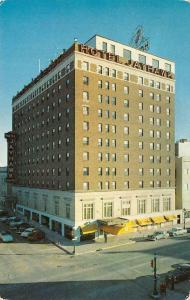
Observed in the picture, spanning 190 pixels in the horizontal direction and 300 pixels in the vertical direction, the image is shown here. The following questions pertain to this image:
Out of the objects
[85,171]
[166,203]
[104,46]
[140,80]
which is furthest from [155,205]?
[104,46]

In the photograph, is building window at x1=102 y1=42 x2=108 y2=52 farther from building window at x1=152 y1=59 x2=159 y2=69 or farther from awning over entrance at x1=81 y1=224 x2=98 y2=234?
awning over entrance at x1=81 y1=224 x2=98 y2=234

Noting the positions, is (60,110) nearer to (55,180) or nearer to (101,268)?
(55,180)

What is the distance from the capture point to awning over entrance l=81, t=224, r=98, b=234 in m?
54.8

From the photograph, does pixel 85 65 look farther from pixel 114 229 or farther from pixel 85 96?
pixel 114 229

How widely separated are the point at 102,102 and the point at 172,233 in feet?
92.4

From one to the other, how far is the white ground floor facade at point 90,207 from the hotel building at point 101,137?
0.18 meters

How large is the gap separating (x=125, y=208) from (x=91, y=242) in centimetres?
1180

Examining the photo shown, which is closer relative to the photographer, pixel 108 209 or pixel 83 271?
pixel 83 271

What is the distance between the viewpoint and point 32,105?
262ft

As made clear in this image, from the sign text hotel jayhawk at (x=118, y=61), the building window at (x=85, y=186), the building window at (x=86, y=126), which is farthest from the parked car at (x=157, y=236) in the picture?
the sign text hotel jayhawk at (x=118, y=61)

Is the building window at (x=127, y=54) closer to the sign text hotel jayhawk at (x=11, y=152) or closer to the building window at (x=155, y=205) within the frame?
the building window at (x=155, y=205)

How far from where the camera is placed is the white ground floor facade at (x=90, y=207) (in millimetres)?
56156

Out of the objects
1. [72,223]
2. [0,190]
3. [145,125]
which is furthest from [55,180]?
[0,190]

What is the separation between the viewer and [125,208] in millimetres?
62906
